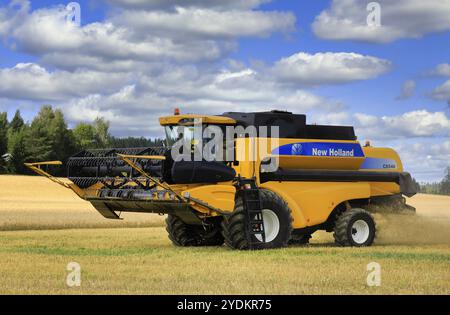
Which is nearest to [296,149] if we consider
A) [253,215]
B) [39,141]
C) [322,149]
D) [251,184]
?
[322,149]

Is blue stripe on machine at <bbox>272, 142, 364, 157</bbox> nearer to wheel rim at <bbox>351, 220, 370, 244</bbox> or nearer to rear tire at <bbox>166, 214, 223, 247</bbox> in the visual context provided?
wheel rim at <bbox>351, 220, 370, 244</bbox>

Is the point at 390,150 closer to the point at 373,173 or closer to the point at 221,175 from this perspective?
the point at 373,173

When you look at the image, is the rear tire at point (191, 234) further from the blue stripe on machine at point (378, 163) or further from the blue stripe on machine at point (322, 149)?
the blue stripe on machine at point (378, 163)

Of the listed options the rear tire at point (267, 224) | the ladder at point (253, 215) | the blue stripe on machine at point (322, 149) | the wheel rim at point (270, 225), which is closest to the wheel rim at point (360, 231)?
the blue stripe on machine at point (322, 149)

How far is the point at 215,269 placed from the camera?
12602mm

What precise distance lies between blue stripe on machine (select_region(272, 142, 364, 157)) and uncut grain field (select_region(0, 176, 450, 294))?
2094 millimetres

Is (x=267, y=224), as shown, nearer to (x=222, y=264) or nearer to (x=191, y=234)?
(x=191, y=234)

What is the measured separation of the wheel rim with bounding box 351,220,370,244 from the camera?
58.7 feet

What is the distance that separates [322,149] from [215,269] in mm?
5905

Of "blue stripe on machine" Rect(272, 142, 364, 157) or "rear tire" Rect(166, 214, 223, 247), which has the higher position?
"blue stripe on machine" Rect(272, 142, 364, 157)

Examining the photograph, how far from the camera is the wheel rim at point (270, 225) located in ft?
53.4

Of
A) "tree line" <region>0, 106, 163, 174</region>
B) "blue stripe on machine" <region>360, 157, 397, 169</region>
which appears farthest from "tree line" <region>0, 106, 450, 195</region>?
"blue stripe on machine" <region>360, 157, 397, 169</region>

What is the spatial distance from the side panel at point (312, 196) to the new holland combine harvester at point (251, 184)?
2 centimetres

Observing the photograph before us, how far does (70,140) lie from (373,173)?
70873 mm
